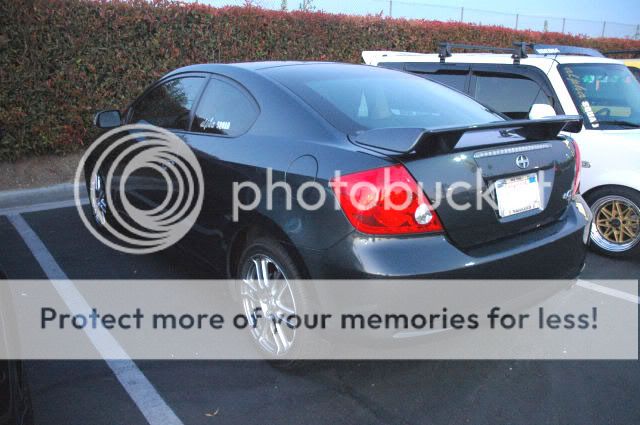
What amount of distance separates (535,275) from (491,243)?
0.32 meters

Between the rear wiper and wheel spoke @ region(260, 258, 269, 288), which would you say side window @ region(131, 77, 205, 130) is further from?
the rear wiper

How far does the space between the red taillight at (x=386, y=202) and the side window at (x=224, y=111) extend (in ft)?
3.44

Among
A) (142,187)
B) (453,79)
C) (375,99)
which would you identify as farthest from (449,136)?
(453,79)

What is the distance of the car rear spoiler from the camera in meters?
2.56

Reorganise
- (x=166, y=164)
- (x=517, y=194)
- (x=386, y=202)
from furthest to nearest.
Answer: (x=166, y=164) < (x=517, y=194) < (x=386, y=202)

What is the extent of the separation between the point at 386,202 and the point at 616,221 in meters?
3.21

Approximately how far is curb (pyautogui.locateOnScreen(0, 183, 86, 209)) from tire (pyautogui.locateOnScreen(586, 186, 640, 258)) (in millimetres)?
5928

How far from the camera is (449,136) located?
2.63 m

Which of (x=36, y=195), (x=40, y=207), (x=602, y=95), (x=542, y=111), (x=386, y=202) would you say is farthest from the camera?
(x=36, y=195)

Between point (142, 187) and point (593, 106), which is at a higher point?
point (593, 106)

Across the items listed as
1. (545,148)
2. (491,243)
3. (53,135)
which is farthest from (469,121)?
(53,135)
